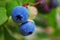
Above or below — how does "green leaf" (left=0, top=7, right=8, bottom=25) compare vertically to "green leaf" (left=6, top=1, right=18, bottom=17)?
below

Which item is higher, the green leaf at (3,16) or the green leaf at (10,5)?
the green leaf at (10,5)

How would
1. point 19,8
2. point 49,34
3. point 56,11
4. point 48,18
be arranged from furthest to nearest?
1. point 49,34
2. point 56,11
3. point 48,18
4. point 19,8

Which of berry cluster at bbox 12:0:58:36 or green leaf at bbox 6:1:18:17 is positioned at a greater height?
green leaf at bbox 6:1:18:17

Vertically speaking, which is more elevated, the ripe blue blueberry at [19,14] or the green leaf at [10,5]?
the green leaf at [10,5]

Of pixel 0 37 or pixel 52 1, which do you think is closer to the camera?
pixel 0 37

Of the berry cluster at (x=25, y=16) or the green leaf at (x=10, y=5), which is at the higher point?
the green leaf at (x=10, y=5)

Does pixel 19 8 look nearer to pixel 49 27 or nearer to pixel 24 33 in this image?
pixel 24 33

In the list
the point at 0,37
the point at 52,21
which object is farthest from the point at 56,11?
the point at 0,37

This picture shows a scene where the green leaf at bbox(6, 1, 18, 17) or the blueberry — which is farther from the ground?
the green leaf at bbox(6, 1, 18, 17)
